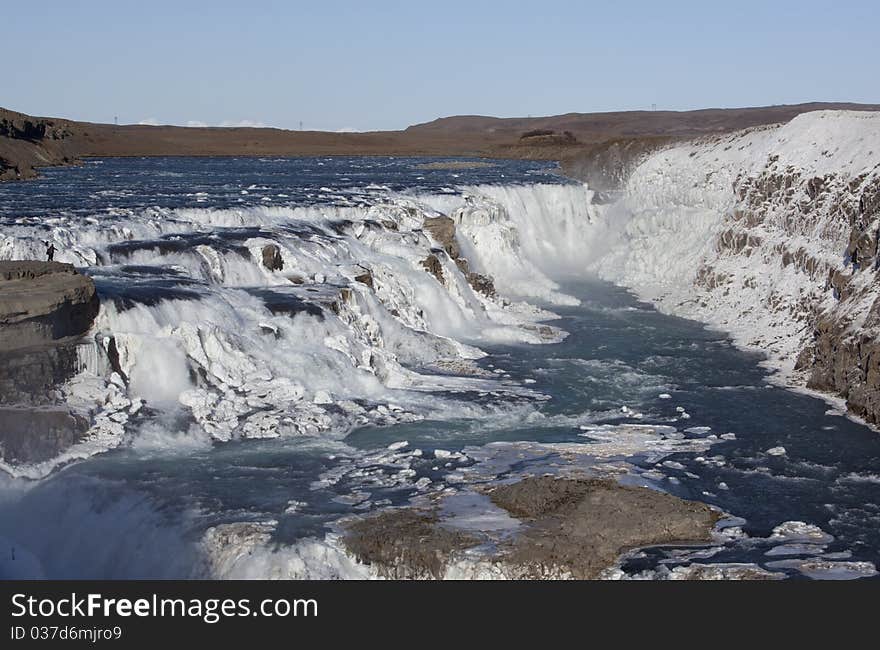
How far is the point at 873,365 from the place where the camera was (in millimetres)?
17094

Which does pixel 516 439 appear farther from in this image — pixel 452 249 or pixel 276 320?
pixel 452 249

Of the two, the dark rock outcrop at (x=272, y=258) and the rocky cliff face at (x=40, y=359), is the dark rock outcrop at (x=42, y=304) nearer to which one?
the rocky cliff face at (x=40, y=359)

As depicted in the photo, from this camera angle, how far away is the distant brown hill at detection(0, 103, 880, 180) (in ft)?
169

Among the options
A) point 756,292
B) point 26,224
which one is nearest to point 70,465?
point 26,224

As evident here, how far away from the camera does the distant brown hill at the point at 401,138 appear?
5147 centimetres

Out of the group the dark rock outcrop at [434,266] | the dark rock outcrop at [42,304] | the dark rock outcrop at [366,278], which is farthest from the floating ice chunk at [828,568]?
the dark rock outcrop at [434,266]

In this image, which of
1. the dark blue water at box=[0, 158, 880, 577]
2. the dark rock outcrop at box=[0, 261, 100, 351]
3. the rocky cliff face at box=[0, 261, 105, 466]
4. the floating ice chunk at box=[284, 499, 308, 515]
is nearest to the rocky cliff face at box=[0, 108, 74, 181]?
the dark blue water at box=[0, 158, 880, 577]

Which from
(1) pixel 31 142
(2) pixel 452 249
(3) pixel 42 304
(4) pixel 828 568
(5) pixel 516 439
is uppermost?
(1) pixel 31 142

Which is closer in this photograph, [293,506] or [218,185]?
[293,506]

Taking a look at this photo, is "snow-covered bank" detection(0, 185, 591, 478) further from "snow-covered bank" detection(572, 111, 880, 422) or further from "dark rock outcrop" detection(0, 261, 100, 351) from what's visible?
"snow-covered bank" detection(572, 111, 880, 422)

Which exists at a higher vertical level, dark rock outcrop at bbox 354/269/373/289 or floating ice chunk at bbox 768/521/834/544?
dark rock outcrop at bbox 354/269/373/289

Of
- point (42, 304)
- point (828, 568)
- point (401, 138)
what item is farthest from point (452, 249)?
point (401, 138)

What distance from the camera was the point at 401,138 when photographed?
106438 millimetres

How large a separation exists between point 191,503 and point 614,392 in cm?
855
